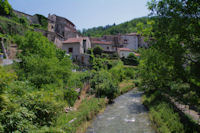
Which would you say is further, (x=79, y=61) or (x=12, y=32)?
(x=79, y=61)

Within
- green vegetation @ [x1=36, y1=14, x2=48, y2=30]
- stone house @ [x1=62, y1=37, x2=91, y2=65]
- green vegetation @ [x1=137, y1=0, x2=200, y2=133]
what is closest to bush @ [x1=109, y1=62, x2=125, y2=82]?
stone house @ [x1=62, y1=37, x2=91, y2=65]

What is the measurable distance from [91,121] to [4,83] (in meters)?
7.07

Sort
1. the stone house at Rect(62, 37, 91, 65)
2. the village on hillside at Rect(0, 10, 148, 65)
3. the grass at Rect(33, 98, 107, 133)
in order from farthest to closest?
the village on hillside at Rect(0, 10, 148, 65) < the stone house at Rect(62, 37, 91, 65) < the grass at Rect(33, 98, 107, 133)

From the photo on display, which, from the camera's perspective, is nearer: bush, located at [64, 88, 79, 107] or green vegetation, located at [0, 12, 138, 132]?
green vegetation, located at [0, 12, 138, 132]

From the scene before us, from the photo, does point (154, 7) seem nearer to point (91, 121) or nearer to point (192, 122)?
point (192, 122)

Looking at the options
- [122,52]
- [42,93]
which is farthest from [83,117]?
[122,52]

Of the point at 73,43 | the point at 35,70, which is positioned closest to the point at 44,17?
the point at 73,43

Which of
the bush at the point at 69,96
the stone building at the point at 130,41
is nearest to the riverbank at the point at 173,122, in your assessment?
the bush at the point at 69,96

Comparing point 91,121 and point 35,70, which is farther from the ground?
point 35,70

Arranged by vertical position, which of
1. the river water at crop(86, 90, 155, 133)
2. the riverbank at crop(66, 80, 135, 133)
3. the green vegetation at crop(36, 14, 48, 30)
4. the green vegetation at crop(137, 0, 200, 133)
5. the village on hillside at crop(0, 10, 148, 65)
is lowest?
the river water at crop(86, 90, 155, 133)

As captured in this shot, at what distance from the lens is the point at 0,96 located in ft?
17.2

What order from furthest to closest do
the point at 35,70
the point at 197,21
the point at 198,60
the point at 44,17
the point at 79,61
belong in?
the point at 44,17 < the point at 79,61 < the point at 35,70 < the point at 198,60 < the point at 197,21

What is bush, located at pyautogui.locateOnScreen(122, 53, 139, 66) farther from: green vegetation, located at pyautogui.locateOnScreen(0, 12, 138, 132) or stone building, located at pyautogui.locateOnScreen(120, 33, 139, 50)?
green vegetation, located at pyautogui.locateOnScreen(0, 12, 138, 132)

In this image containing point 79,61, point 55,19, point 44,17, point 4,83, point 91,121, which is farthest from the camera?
point 55,19
